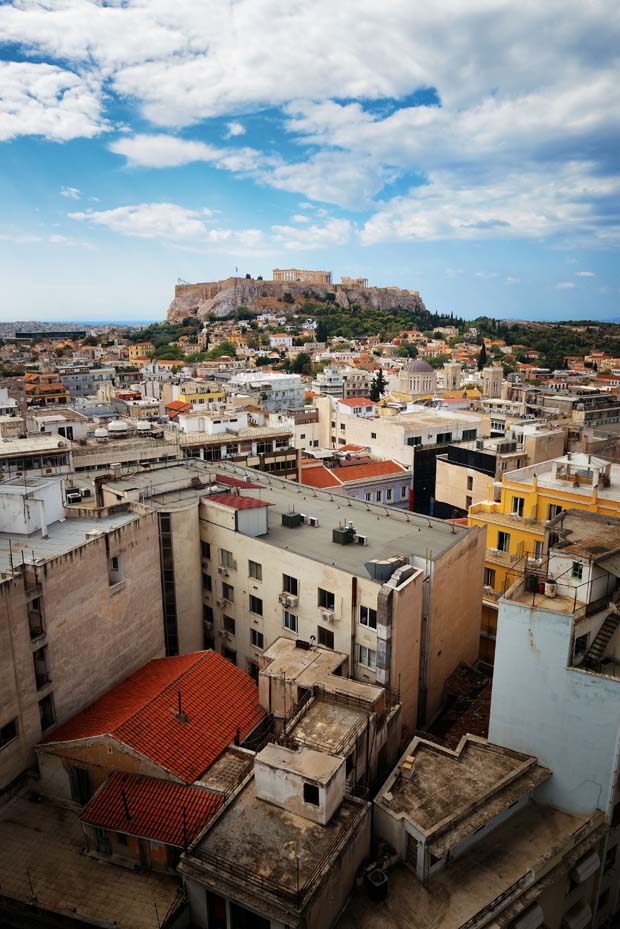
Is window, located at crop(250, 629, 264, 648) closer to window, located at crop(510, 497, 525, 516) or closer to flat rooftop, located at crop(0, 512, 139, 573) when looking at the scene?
flat rooftop, located at crop(0, 512, 139, 573)

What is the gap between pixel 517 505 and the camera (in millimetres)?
30656

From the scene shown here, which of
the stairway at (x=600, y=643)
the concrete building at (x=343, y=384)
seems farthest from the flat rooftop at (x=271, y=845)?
the concrete building at (x=343, y=384)

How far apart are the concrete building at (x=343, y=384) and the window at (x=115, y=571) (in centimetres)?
8392

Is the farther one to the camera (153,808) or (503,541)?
(503,541)

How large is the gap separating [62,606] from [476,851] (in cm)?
1358

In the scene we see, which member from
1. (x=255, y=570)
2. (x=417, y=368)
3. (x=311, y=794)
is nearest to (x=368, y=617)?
(x=255, y=570)

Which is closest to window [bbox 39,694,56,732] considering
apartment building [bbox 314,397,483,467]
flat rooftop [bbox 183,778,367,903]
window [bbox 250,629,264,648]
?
flat rooftop [bbox 183,778,367,903]

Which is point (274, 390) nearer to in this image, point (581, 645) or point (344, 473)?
point (344, 473)

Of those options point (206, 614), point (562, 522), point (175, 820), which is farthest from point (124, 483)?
point (562, 522)

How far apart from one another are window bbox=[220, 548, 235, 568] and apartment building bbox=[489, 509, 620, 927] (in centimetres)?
1228

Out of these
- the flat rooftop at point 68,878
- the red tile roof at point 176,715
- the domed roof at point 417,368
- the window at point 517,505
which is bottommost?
the flat rooftop at point 68,878

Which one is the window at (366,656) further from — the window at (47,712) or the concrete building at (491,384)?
the concrete building at (491,384)

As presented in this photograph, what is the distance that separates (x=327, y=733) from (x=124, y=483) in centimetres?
1713

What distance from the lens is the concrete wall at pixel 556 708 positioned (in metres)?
15.6
